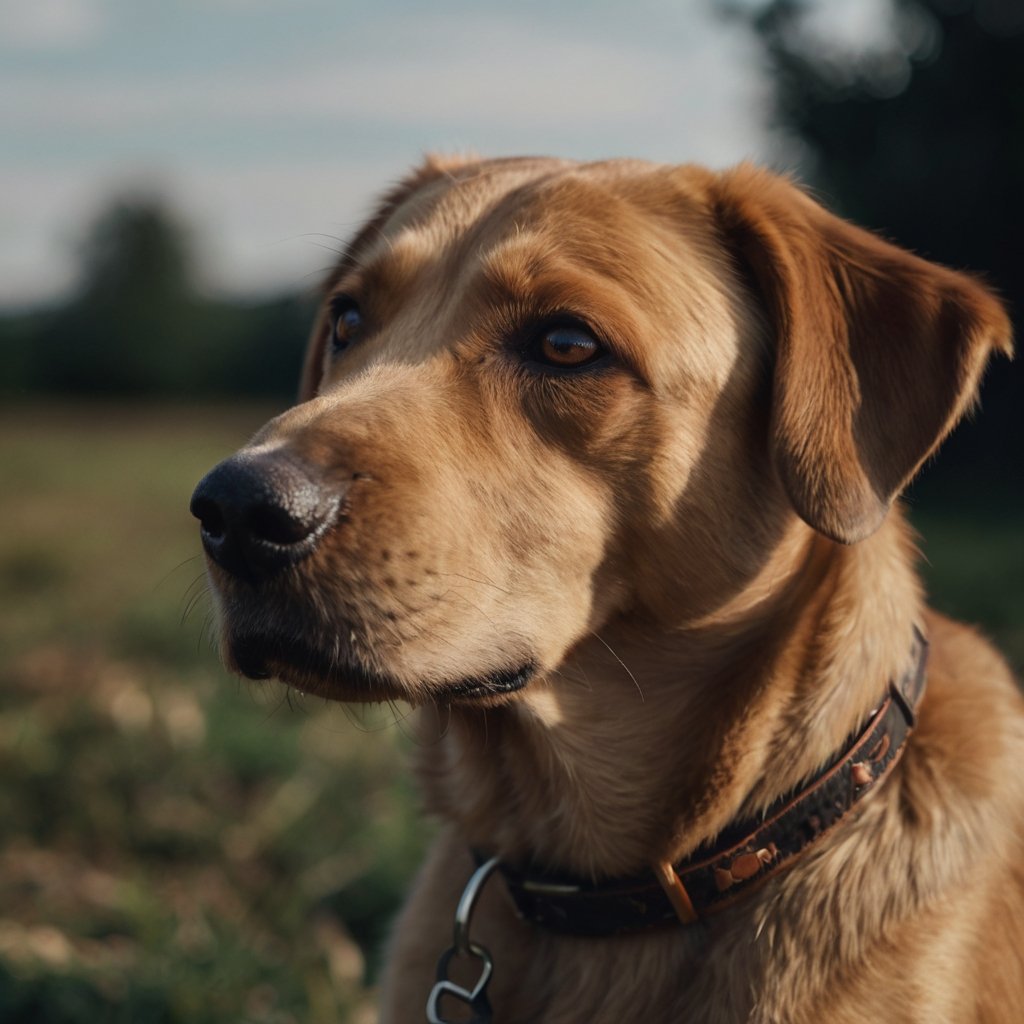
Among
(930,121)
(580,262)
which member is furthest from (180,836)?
(930,121)

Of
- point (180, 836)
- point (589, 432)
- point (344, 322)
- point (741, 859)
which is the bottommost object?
point (180, 836)

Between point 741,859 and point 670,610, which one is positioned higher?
point 670,610

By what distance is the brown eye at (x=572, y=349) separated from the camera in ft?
9.14

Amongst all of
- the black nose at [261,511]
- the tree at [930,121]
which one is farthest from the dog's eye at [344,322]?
the tree at [930,121]

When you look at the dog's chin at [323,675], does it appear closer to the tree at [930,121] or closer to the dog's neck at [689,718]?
the dog's neck at [689,718]

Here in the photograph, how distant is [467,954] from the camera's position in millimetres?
2898

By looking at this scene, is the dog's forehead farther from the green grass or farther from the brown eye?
the green grass

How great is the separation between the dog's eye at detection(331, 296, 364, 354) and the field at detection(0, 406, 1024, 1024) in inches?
31.6

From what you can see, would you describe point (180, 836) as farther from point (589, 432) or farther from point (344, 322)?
point (589, 432)

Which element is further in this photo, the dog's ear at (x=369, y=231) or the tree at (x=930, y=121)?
the tree at (x=930, y=121)

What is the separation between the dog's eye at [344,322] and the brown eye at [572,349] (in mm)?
766

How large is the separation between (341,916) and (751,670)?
2.86 m

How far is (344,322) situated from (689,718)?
1.53 metres

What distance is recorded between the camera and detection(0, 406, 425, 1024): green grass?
4.09m
